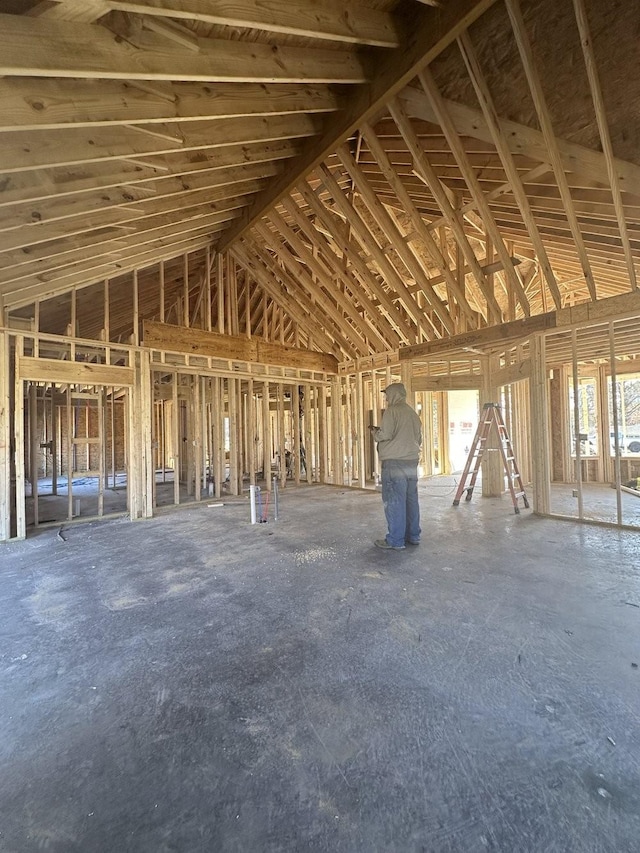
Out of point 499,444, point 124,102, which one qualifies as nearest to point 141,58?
point 124,102

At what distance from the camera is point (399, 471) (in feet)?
14.3

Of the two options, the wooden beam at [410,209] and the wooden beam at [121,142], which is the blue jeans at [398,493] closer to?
the wooden beam at [410,209]

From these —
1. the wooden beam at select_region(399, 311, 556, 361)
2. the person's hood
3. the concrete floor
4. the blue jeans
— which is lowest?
the concrete floor

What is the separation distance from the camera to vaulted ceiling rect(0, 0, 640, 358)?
2.67 metres

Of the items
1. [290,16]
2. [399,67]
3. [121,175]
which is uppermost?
[399,67]

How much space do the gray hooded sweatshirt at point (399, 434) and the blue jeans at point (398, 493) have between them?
0.09 meters

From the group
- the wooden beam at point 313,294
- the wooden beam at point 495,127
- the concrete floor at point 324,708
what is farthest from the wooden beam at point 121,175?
the concrete floor at point 324,708

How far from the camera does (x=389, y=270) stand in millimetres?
6617

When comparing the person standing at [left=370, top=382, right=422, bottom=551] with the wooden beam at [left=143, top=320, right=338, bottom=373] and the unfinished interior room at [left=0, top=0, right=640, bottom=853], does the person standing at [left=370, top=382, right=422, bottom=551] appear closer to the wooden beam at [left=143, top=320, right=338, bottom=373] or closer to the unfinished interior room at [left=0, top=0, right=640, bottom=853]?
the unfinished interior room at [left=0, top=0, right=640, bottom=853]

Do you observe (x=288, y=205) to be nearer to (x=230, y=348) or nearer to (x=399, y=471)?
(x=230, y=348)

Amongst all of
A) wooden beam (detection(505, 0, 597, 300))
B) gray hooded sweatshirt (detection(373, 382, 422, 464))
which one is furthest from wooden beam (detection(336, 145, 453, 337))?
gray hooded sweatshirt (detection(373, 382, 422, 464))

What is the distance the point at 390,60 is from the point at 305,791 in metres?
5.65

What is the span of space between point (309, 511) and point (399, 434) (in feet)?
9.47

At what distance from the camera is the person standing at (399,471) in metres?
4.34
